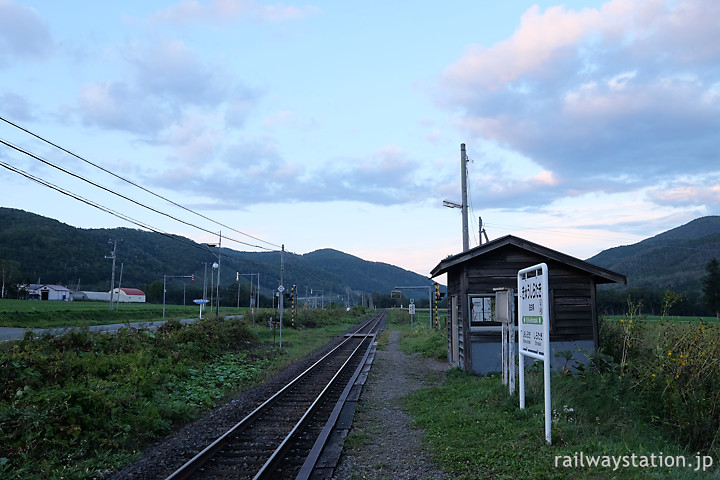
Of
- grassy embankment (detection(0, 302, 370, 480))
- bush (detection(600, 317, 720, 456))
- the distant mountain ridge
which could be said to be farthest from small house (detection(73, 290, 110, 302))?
bush (detection(600, 317, 720, 456))

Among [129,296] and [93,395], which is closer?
[93,395]

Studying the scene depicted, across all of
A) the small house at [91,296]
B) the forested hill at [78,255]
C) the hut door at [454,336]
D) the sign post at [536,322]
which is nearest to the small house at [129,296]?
the small house at [91,296]

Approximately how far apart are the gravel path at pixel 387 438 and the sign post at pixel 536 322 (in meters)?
1.90

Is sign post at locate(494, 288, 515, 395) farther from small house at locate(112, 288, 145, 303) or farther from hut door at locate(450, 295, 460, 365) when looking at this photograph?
small house at locate(112, 288, 145, 303)

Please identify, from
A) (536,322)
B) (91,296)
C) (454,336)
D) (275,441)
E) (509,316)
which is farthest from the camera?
(91,296)

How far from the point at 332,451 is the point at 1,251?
452 feet

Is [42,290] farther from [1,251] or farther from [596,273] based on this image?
[596,273]

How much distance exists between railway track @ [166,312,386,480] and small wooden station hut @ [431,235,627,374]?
4.11 metres

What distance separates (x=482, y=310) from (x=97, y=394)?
9.86 metres

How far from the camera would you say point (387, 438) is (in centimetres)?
825

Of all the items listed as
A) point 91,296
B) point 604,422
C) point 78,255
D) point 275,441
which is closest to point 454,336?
point 604,422

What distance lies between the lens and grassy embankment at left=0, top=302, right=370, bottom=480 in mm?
7047

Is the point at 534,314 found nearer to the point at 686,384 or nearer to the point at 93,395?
the point at 686,384

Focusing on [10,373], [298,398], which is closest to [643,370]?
[298,398]
